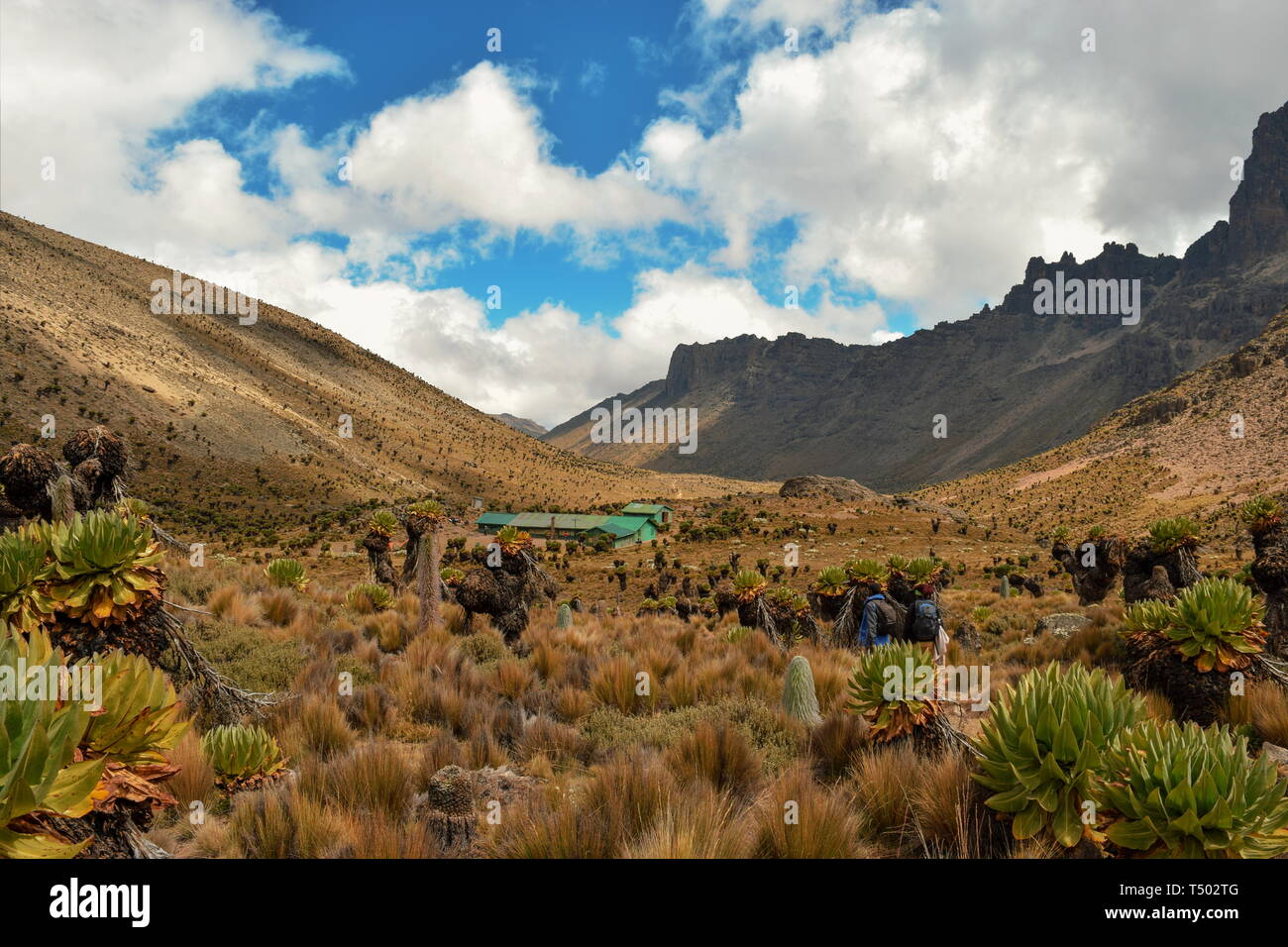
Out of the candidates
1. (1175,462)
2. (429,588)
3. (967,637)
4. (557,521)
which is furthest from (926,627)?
(1175,462)

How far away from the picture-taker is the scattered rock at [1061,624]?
41.0 feet

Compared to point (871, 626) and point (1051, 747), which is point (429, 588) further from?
point (1051, 747)

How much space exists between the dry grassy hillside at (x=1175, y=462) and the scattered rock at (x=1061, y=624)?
34177 mm

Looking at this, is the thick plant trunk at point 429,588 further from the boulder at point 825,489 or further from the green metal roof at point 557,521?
the boulder at point 825,489

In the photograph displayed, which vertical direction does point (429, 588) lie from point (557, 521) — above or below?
below

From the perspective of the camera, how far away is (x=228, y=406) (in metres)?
62.9

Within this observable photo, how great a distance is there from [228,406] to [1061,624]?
73.3 meters

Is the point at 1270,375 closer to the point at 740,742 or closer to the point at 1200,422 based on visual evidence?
the point at 1200,422

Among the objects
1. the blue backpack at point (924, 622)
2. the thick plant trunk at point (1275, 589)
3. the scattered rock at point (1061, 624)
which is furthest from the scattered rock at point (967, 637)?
the blue backpack at point (924, 622)

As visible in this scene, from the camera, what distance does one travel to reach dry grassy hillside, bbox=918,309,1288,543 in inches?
1971

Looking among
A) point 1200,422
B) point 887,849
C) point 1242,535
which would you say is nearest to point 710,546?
point 1242,535

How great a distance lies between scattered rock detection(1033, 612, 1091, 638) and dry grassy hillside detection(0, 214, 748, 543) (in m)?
47.7

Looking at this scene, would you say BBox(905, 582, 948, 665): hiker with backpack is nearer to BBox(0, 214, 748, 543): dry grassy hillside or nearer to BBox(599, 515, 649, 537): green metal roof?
BBox(599, 515, 649, 537): green metal roof
